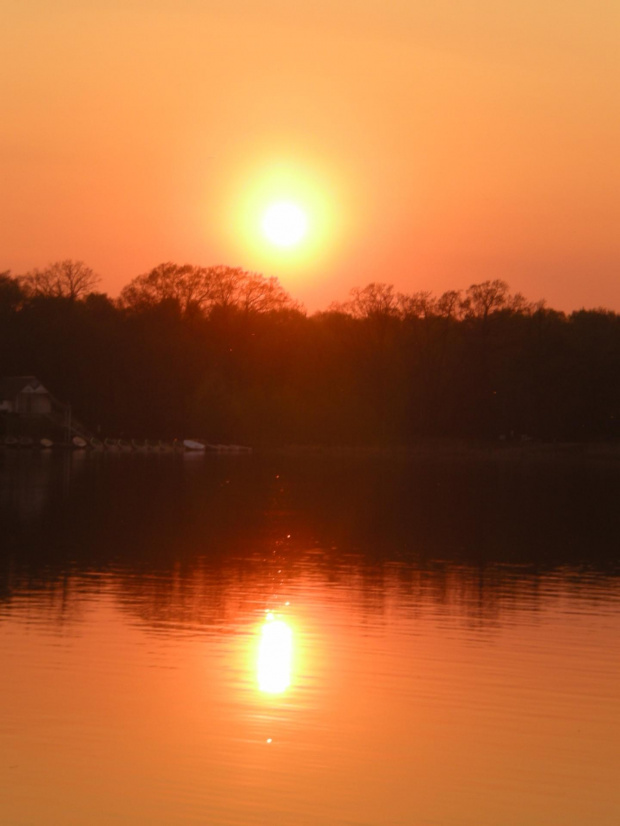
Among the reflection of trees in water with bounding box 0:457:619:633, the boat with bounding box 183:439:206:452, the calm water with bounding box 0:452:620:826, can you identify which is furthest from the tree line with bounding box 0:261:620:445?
the calm water with bounding box 0:452:620:826

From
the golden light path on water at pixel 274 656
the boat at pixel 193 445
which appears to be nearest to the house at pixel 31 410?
the boat at pixel 193 445

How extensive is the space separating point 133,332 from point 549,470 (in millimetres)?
42515

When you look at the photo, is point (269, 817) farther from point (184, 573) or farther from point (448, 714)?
point (184, 573)

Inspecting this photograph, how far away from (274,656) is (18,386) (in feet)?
304

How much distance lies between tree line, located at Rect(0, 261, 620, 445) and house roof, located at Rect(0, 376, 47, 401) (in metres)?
2.86

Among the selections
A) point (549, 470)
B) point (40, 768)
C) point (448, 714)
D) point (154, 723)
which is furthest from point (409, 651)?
point (549, 470)

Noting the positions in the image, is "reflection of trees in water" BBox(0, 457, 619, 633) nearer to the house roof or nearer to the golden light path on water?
the golden light path on water

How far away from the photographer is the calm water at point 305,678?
10398mm

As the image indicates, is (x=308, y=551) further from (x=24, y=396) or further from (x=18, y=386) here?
(x=18, y=386)

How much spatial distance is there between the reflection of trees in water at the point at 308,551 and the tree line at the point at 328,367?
5572cm

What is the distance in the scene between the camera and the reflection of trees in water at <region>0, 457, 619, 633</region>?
21031mm

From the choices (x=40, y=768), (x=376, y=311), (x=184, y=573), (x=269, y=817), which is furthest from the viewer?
(x=376, y=311)

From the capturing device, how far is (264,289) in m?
122

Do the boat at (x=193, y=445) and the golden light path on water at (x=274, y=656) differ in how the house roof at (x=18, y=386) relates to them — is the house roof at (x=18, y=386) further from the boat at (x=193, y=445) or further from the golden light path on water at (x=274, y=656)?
the golden light path on water at (x=274, y=656)
